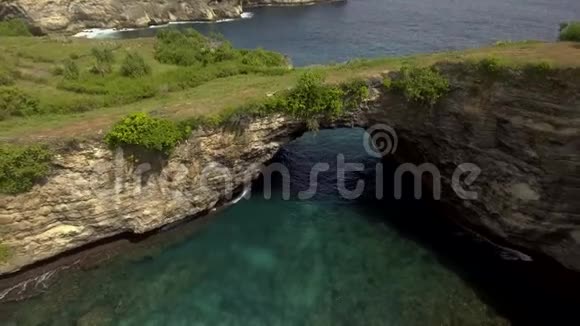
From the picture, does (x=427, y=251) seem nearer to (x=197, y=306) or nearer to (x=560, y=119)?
(x=560, y=119)

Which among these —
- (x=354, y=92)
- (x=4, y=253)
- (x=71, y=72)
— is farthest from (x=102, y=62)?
(x=354, y=92)

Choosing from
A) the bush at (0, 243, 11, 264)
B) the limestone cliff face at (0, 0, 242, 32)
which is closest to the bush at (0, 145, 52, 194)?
the bush at (0, 243, 11, 264)

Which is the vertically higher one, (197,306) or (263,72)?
(263,72)

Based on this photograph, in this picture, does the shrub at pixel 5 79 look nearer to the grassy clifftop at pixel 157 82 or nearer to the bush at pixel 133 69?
the grassy clifftop at pixel 157 82

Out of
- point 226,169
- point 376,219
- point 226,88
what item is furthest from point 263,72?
point 376,219

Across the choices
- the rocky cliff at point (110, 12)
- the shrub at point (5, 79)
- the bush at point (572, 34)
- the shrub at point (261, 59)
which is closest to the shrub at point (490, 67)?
the bush at point (572, 34)

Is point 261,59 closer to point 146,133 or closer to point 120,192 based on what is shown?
point 146,133

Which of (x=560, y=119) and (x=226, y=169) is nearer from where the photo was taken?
(x=560, y=119)

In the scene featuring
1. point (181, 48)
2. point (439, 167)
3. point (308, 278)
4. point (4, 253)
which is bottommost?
point (308, 278)
